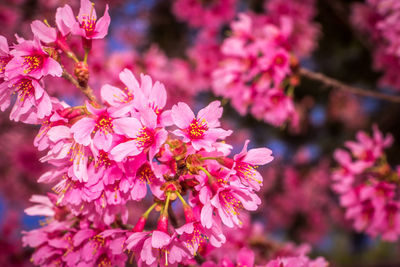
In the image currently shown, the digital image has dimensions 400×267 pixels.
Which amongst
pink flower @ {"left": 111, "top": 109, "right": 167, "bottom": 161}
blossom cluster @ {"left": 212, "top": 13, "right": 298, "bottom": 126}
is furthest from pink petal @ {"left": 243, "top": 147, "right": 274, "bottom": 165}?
blossom cluster @ {"left": 212, "top": 13, "right": 298, "bottom": 126}

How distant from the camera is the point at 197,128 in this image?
0.92m

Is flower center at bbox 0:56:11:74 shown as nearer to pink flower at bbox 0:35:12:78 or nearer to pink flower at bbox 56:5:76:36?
pink flower at bbox 0:35:12:78

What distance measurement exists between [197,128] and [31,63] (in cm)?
→ 53

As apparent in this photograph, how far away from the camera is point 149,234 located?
905 mm

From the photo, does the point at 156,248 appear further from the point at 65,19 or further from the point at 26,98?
the point at 65,19

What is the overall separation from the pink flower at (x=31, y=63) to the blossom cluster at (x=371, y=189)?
1.53 metres

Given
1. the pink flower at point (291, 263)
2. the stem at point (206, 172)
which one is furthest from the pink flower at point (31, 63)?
the pink flower at point (291, 263)

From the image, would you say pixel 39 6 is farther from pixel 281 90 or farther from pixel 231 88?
pixel 281 90

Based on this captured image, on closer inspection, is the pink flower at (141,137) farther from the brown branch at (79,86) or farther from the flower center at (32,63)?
the flower center at (32,63)

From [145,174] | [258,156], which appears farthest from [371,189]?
[145,174]

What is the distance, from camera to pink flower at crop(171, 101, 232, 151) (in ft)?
2.93

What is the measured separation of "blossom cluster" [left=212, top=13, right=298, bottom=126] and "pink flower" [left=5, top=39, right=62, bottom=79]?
41.7 inches

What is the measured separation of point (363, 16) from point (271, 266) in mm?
2003

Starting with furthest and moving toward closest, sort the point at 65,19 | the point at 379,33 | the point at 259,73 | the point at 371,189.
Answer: the point at 379,33
the point at 259,73
the point at 371,189
the point at 65,19
